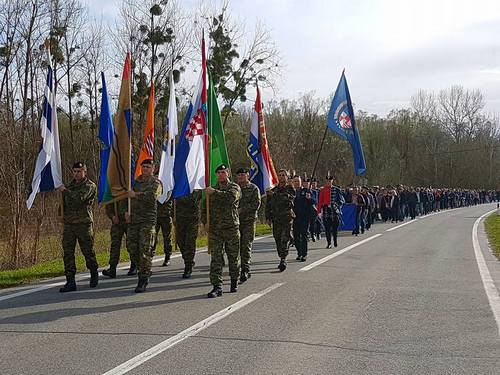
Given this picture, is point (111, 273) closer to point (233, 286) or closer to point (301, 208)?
point (233, 286)

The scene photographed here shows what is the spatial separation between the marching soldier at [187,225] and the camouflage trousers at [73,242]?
189cm

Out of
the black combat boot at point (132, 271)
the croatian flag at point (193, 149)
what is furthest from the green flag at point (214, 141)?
the black combat boot at point (132, 271)

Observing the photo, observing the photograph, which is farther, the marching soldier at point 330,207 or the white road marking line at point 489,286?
the marching soldier at point 330,207

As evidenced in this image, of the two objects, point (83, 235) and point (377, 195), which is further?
point (377, 195)

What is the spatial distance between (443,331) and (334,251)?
8848 millimetres

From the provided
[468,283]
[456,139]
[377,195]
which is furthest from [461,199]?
[468,283]

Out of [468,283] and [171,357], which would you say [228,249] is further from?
[468,283]

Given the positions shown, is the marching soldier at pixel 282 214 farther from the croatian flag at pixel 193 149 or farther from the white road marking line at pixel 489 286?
the white road marking line at pixel 489 286

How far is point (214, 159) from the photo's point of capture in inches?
405

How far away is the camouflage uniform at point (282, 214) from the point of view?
1216 cm

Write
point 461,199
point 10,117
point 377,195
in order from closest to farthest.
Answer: point 10,117, point 377,195, point 461,199

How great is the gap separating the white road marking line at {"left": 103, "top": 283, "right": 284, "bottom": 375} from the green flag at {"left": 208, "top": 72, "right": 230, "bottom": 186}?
7.55ft

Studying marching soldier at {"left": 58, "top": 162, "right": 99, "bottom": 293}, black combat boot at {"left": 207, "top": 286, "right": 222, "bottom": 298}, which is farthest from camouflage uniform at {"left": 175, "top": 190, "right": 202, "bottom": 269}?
black combat boot at {"left": 207, "top": 286, "right": 222, "bottom": 298}

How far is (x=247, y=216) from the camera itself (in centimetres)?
1081
